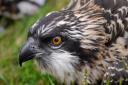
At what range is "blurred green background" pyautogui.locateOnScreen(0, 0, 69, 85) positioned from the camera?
5980mm

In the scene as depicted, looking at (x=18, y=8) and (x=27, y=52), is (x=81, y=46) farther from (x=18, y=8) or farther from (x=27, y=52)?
(x=18, y=8)

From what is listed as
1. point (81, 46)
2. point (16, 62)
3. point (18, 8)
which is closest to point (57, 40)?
point (81, 46)

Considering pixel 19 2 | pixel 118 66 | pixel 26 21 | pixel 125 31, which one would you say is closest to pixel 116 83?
pixel 118 66

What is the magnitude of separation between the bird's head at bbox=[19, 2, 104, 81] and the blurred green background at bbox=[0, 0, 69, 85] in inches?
14.3

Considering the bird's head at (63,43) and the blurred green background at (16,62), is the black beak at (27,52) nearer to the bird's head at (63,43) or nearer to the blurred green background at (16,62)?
the bird's head at (63,43)

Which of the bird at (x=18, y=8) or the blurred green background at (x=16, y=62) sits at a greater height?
the bird at (x=18, y=8)

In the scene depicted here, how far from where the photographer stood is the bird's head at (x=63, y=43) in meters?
4.75

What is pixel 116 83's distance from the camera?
15.3 ft

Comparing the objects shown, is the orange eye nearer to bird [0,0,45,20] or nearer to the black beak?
the black beak

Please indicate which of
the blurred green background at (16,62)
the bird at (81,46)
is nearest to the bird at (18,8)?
the blurred green background at (16,62)

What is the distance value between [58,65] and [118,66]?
54cm

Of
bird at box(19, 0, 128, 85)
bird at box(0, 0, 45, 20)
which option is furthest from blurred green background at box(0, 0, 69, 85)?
bird at box(19, 0, 128, 85)

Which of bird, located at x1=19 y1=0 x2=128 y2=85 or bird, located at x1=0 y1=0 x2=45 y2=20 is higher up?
bird, located at x1=0 y1=0 x2=45 y2=20

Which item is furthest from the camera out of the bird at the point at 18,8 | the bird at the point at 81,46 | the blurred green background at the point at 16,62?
the bird at the point at 18,8
